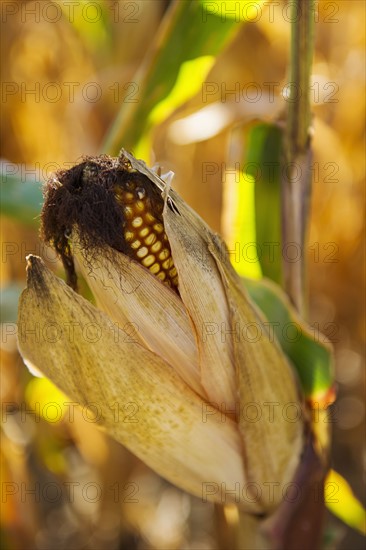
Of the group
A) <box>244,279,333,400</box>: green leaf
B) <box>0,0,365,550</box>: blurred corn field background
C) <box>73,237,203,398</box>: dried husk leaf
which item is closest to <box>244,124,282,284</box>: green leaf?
<box>244,279,333,400</box>: green leaf

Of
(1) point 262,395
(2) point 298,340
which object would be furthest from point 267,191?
(1) point 262,395

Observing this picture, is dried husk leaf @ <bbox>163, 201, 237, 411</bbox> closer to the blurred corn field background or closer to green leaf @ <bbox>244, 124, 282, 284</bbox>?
green leaf @ <bbox>244, 124, 282, 284</bbox>

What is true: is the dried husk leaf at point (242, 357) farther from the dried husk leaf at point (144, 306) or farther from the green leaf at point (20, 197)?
the green leaf at point (20, 197)

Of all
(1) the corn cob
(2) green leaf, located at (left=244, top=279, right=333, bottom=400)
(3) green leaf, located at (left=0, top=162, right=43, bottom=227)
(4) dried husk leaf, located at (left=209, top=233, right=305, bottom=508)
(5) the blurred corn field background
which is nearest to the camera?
(1) the corn cob

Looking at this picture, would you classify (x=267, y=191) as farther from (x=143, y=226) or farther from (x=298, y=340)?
(x=143, y=226)

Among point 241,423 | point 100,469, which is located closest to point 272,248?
point 241,423

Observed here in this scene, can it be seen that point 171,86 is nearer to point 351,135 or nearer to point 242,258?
point 242,258

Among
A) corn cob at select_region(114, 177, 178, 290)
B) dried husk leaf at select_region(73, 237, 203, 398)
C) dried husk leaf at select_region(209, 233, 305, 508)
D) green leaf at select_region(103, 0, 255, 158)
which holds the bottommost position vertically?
dried husk leaf at select_region(209, 233, 305, 508)
